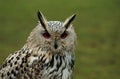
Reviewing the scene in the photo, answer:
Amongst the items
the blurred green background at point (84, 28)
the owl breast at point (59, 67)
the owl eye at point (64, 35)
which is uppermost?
the blurred green background at point (84, 28)

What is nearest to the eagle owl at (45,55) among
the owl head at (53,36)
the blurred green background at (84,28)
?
the owl head at (53,36)

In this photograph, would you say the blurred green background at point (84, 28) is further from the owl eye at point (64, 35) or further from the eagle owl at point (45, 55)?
the owl eye at point (64, 35)

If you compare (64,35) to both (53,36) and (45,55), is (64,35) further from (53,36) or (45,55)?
(45,55)

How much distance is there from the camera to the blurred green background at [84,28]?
16203 mm

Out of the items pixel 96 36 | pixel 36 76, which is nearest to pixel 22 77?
pixel 36 76

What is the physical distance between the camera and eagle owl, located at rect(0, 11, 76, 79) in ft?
28.4

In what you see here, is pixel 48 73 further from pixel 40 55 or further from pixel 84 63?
pixel 84 63

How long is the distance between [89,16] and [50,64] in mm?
11375

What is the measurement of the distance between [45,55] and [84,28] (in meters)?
10.3

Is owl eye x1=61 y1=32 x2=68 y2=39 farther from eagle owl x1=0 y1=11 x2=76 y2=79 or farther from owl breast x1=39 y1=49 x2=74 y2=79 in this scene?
owl breast x1=39 y1=49 x2=74 y2=79

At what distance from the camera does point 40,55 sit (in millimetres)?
9000

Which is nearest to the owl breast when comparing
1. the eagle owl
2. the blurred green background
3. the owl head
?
the eagle owl

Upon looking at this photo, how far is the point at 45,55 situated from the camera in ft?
29.4

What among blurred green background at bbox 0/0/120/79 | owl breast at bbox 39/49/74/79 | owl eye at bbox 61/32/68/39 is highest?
blurred green background at bbox 0/0/120/79
